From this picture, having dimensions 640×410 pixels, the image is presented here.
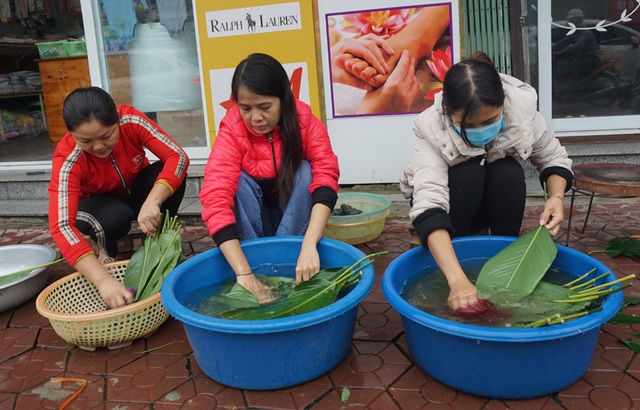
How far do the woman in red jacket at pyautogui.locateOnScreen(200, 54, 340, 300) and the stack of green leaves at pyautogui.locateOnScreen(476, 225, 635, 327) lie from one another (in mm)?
620

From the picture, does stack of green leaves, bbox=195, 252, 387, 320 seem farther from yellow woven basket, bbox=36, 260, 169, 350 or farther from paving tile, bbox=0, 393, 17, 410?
paving tile, bbox=0, 393, 17, 410

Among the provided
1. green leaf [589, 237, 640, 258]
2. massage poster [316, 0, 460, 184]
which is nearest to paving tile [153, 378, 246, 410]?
green leaf [589, 237, 640, 258]

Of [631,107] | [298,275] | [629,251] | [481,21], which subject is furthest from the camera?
[631,107]

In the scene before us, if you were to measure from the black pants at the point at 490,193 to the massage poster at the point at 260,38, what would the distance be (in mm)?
1929

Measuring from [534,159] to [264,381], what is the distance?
1.39 metres

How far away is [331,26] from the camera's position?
3.71 metres

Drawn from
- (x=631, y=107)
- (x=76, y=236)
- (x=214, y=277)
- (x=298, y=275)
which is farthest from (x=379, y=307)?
(x=631, y=107)

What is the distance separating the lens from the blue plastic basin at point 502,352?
1363 millimetres

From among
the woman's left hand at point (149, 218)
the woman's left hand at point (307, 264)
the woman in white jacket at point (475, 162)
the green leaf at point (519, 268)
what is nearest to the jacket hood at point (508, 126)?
the woman in white jacket at point (475, 162)

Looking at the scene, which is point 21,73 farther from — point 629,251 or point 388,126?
point 629,251

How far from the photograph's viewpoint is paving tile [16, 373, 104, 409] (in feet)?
5.60

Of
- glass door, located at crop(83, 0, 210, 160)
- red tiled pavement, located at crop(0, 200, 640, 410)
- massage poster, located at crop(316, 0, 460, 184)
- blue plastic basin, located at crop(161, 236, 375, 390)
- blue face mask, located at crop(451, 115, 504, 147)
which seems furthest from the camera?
glass door, located at crop(83, 0, 210, 160)

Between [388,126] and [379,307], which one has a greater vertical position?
[388,126]

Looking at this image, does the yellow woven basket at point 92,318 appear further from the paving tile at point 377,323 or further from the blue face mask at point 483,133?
the blue face mask at point 483,133
